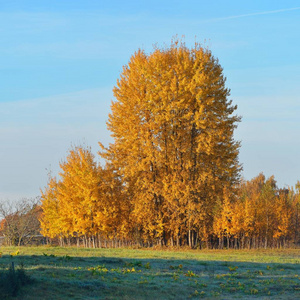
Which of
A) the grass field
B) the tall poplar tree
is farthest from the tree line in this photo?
the grass field

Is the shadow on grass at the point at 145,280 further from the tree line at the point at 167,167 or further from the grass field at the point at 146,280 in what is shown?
the tree line at the point at 167,167

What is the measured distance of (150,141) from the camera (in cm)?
3547

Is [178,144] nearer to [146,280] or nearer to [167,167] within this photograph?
[167,167]

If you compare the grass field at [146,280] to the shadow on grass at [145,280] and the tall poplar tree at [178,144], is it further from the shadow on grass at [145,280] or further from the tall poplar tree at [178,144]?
the tall poplar tree at [178,144]

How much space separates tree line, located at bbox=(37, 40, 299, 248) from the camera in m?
34.6

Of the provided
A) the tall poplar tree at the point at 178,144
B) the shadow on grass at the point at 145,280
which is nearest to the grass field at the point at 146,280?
the shadow on grass at the point at 145,280

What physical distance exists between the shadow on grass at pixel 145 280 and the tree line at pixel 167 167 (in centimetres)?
1452

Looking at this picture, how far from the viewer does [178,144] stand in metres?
35.4

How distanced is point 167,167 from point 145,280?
68.7 feet

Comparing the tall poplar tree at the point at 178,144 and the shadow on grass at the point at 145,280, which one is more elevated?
the tall poplar tree at the point at 178,144

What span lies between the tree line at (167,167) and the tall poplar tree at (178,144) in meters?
0.07

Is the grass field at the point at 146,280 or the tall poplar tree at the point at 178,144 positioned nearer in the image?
the grass field at the point at 146,280

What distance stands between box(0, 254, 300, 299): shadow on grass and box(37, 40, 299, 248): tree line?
14.5 metres

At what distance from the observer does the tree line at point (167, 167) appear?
114 ft
